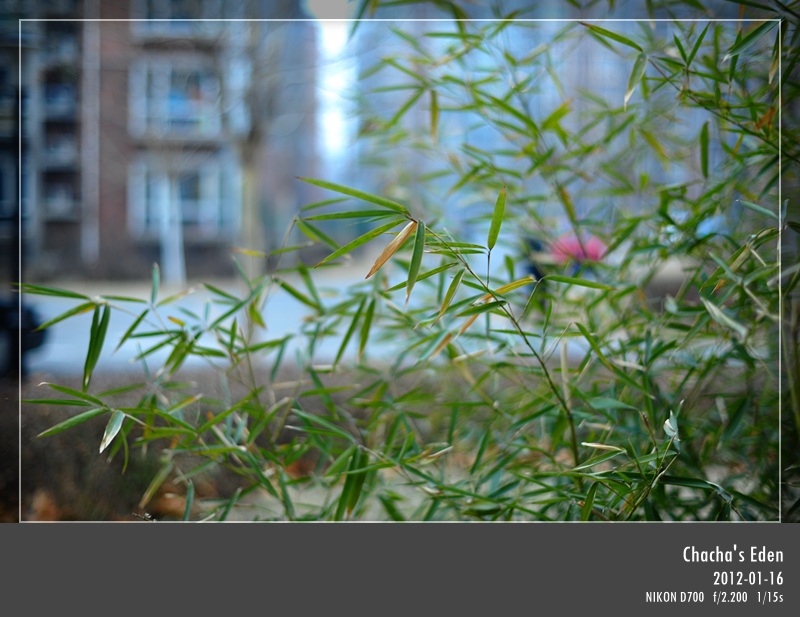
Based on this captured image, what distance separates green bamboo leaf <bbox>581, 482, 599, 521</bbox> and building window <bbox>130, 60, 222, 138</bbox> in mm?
2274

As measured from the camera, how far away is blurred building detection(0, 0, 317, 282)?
1.50 meters

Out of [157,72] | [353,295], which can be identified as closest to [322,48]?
[157,72]

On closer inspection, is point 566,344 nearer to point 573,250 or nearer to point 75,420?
point 573,250

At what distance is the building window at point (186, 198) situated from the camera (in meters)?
3.05

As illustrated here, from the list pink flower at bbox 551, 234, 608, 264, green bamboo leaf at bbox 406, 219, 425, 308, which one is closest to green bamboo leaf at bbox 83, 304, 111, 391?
green bamboo leaf at bbox 406, 219, 425, 308

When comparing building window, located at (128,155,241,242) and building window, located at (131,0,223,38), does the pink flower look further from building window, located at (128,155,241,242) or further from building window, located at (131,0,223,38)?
→ building window, located at (128,155,241,242)

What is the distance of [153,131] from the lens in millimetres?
2893

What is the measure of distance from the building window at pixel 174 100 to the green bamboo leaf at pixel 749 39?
7.00ft

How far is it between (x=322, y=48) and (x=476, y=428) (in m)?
1.57

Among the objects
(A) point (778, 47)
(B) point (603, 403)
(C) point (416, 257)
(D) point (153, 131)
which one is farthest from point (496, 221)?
(D) point (153, 131)

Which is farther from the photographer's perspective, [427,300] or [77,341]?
[427,300]

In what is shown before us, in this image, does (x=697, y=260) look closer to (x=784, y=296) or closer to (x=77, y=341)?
(x=784, y=296)

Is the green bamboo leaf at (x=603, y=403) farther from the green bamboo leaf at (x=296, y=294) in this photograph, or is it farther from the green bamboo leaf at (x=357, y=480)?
the green bamboo leaf at (x=296, y=294)
